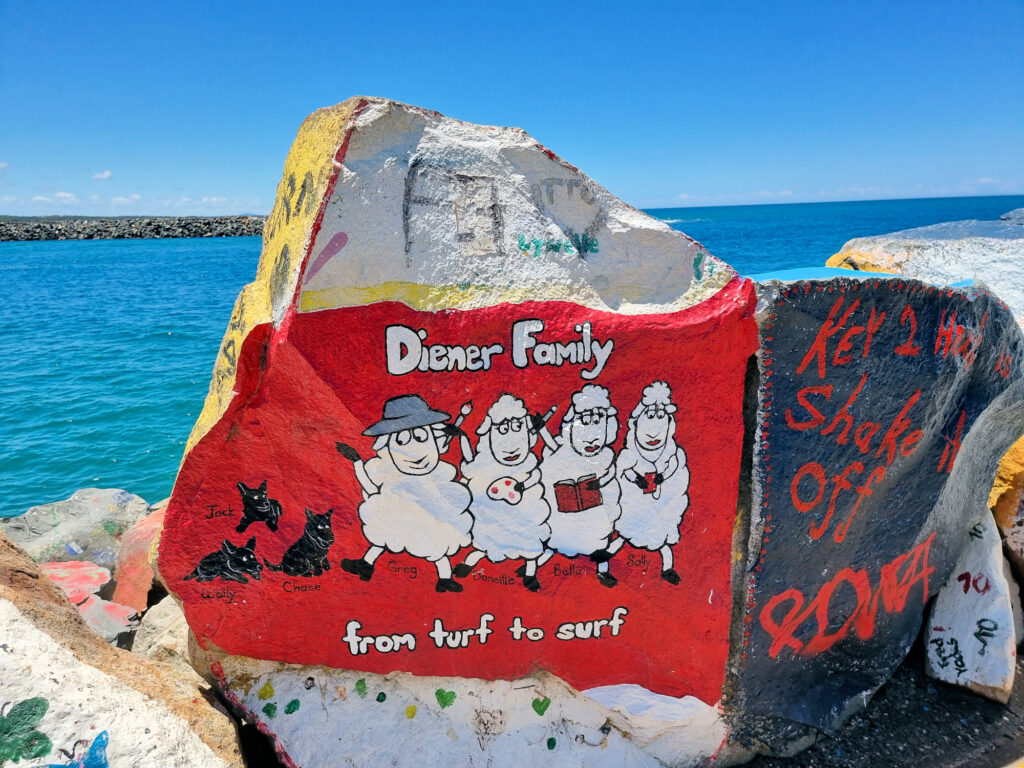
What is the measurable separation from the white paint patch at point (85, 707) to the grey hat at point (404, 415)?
3.65 ft

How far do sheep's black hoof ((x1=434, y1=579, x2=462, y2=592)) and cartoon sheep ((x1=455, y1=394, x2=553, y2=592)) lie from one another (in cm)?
4

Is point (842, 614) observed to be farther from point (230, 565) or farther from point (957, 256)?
point (957, 256)

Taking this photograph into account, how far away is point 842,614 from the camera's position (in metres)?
3.18

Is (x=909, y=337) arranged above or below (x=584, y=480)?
above

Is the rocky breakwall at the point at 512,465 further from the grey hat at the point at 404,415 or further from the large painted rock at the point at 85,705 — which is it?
the large painted rock at the point at 85,705

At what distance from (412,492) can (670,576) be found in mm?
1135

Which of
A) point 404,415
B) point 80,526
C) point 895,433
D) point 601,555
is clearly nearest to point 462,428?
point 404,415

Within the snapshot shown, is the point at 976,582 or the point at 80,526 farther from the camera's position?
the point at 80,526

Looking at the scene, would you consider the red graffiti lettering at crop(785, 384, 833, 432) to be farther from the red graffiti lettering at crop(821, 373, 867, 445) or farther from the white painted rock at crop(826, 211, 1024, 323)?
the white painted rock at crop(826, 211, 1024, 323)

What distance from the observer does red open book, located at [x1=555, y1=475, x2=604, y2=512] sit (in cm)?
266


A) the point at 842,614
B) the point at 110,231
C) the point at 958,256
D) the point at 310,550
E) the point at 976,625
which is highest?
the point at 110,231

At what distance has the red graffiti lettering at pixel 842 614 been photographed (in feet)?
9.73

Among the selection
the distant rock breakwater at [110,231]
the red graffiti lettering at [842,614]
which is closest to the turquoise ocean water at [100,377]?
the red graffiti lettering at [842,614]

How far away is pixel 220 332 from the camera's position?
1683 centimetres
